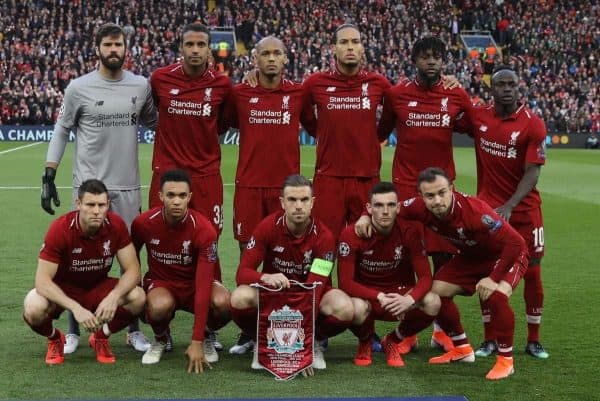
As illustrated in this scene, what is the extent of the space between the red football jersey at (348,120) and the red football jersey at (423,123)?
175 mm

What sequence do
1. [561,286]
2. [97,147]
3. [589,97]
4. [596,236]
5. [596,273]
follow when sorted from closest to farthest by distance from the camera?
[97,147]
[561,286]
[596,273]
[596,236]
[589,97]

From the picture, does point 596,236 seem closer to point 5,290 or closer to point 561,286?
point 561,286

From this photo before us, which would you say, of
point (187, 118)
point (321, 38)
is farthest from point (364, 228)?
point (321, 38)

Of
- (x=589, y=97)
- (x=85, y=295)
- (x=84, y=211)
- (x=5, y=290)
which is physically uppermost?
(x=84, y=211)

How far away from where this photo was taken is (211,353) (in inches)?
278

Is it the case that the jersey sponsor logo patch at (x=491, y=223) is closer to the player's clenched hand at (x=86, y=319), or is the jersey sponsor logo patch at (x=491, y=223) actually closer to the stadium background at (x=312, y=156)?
the stadium background at (x=312, y=156)

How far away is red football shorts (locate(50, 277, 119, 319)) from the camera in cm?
703

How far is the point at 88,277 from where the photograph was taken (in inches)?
278

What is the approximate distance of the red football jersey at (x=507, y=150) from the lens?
7285 mm

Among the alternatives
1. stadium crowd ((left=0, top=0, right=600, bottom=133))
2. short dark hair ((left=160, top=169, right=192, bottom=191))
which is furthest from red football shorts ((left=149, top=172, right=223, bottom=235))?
stadium crowd ((left=0, top=0, right=600, bottom=133))

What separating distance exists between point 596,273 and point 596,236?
3028 millimetres

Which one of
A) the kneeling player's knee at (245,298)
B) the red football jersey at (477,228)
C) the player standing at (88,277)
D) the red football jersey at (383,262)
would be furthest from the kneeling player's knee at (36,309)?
the red football jersey at (477,228)

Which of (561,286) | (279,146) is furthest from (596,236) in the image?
(279,146)

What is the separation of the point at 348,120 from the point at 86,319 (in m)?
2.50
